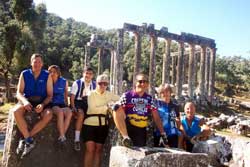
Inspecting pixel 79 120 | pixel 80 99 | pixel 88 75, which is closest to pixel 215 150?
pixel 79 120

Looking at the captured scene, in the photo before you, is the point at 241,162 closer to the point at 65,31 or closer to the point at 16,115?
the point at 16,115

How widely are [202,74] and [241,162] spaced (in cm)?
4382

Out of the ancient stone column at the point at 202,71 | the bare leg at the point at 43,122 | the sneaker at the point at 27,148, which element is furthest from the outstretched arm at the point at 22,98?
the ancient stone column at the point at 202,71

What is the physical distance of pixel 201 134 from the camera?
286 inches

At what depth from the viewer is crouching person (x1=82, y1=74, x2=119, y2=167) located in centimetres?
655

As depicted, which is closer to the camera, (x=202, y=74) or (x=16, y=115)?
(x=16, y=115)

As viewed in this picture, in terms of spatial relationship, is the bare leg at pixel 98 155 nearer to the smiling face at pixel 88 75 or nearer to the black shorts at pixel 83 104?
the black shorts at pixel 83 104

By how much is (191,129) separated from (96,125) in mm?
1907

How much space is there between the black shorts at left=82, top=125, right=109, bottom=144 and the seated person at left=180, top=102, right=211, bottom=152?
1.54 meters

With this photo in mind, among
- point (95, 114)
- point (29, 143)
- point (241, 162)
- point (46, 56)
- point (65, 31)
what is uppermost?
point (65, 31)

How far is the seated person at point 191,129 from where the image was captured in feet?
23.3

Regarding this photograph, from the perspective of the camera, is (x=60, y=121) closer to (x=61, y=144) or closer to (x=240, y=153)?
(x=61, y=144)

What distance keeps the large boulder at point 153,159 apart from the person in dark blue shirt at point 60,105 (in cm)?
144

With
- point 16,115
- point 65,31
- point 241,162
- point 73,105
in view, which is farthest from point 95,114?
point 65,31
